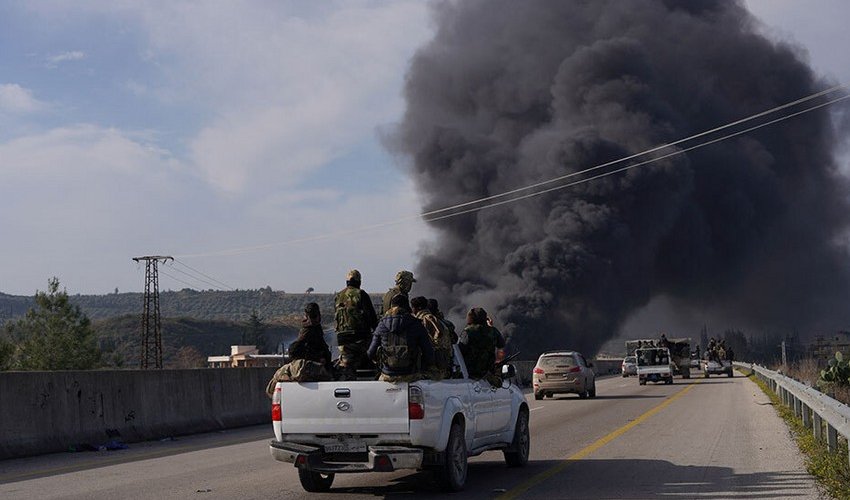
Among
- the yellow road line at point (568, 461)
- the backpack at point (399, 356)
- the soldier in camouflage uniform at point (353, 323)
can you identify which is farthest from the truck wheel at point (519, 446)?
the backpack at point (399, 356)

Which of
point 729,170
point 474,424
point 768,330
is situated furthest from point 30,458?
point 768,330

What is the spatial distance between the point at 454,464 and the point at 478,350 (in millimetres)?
2065

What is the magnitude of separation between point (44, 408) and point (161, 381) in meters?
3.22

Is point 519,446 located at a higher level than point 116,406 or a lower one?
lower

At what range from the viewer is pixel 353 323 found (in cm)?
1027

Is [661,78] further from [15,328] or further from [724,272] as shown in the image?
[15,328]

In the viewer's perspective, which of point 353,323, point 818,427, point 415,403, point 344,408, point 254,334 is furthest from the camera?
point 254,334

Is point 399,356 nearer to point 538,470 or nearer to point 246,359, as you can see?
point 538,470

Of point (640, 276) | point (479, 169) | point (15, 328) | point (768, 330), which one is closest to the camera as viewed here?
point (15, 328)

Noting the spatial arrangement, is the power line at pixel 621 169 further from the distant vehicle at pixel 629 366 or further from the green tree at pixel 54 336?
the green tree at pixel 54 336

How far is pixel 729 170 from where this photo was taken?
267 feet

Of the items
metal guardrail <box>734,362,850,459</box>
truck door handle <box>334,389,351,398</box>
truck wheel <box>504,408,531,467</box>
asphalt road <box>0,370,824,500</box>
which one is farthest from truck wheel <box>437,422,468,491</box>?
metal guardrail <box>734,362,850,459</box>

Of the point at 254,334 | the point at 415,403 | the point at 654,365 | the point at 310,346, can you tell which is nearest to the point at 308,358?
the point at 310,346

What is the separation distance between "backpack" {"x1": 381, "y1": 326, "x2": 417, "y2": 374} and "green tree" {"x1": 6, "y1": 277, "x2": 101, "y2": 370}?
60.9m
